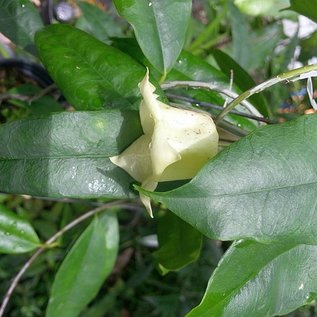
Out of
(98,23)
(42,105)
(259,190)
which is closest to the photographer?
(259,190)

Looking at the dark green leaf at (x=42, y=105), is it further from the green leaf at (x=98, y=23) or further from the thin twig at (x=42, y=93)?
the green leaf at (x=98, y=23)

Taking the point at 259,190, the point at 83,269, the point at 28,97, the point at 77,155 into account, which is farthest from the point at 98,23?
the point at 259,190

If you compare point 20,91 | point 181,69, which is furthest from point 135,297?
point 181,69

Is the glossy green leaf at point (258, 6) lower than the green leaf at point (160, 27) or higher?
lower

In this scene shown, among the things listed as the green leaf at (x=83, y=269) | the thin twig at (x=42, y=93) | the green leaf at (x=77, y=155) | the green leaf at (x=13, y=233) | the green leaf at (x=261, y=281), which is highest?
the green leaf at (x=77, y=155)

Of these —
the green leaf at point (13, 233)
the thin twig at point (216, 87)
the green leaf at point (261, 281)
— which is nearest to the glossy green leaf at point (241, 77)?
the thin twig at point (216, 87)

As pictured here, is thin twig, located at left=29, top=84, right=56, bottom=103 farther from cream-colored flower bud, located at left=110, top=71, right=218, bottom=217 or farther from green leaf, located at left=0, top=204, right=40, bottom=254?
cream-colored flower bud, located at left=110, top=71, right=218, bottom=217

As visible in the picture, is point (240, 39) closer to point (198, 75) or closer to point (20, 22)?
point (198, 75)

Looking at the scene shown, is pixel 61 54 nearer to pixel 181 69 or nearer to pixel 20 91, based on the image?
pixel 181 69
